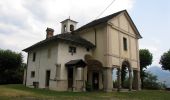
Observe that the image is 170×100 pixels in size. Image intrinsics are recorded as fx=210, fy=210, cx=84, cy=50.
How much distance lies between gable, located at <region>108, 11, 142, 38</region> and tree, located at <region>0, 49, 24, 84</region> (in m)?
23.8

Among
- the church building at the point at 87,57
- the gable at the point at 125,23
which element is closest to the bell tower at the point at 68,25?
the church building at the point at 87,57

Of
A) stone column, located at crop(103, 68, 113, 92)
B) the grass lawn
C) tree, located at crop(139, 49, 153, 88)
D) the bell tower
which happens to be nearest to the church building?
stone column, located at crop(103, 68, 113, 92)

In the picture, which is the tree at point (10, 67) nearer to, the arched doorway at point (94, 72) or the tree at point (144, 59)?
the arched doorway at point (94, 72)

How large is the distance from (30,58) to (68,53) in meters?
8.76

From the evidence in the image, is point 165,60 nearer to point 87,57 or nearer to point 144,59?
point 144,59

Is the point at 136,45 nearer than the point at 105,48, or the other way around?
the point at 105,48

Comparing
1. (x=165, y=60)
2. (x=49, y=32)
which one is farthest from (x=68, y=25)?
(x=165, y=60)

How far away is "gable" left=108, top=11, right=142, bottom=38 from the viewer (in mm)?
28953

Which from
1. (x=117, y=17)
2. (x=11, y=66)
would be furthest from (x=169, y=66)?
(x=11, y=66)

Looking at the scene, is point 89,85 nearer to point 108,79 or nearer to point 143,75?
point 108,79

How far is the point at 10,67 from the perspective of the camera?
44.2m

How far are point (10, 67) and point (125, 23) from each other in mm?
26446

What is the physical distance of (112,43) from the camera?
89.5ft

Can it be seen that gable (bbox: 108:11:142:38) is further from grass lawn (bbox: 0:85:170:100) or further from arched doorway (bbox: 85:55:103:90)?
grass lawn (bbox: 0:85:170:100)
